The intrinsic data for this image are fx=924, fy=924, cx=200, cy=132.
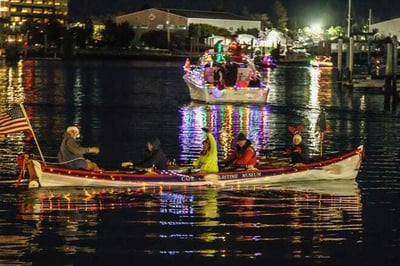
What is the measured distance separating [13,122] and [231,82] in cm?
3651

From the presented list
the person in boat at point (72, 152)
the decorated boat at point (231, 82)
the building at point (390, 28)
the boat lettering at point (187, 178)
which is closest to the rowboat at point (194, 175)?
the boat lettering at point (187, 178)

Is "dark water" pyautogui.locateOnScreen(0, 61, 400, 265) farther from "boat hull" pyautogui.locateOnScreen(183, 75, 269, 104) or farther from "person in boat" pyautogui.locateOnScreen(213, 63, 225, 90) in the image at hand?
"boat hull" pyautogui.locateOnScreen(183, 75, 269, 104)

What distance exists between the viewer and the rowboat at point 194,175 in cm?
2341

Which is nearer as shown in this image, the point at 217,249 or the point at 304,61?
the point at 217,249

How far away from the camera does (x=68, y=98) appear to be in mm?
65188

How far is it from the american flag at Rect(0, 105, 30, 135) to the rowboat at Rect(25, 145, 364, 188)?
0.83 m

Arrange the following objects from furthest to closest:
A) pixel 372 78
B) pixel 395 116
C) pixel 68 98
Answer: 1. pixel 372 78
2. pixel 68 98
3. pixel 395 116

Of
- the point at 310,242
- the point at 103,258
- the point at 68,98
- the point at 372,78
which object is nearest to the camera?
the point at 103,258

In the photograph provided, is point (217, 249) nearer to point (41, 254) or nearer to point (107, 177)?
point (41, 254)

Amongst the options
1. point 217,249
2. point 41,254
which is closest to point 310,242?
point 217,249

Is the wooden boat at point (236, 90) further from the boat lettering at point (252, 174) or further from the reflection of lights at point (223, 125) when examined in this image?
the boat lettering at point (252, 174)

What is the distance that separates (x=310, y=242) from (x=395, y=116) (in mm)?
34875

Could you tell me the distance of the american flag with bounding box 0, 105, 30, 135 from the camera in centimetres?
2273

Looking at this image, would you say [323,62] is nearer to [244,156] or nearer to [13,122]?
[244,156]
